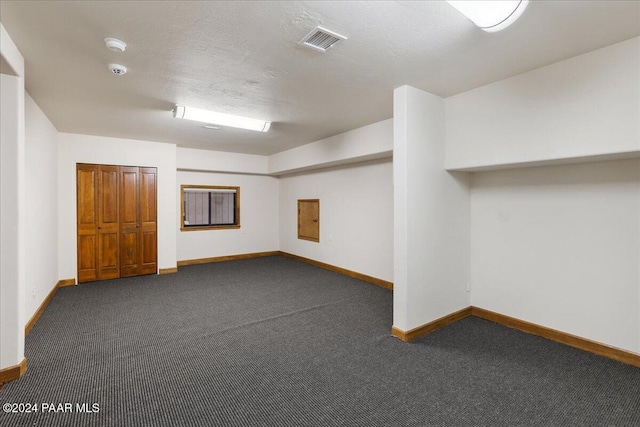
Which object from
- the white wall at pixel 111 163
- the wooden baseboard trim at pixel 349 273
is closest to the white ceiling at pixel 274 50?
the white wall at pixel 111 163

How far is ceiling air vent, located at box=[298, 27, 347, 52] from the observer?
212 cm

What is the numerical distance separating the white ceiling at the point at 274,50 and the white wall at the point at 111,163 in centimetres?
159

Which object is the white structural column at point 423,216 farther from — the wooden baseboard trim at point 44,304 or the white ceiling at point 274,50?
the wooden baseboard trim at point 44,304

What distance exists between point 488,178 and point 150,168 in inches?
220

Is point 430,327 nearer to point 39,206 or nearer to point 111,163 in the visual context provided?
point 39,206

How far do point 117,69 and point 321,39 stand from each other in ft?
5.91

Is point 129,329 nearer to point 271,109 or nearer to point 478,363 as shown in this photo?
point 271,109

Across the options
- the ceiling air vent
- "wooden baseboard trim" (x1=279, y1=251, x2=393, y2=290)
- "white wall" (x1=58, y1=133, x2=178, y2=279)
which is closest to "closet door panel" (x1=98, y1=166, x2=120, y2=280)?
"white wall" (x1=58, y1=133, x2=178, y2=279)

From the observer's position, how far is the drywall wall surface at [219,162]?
6.48m

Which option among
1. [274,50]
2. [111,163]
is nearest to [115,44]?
[274,50]

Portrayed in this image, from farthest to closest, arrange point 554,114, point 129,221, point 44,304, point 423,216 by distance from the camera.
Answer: point 129,221 → point 44,304 → point 423,216 → point 554,114

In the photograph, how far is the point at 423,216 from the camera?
3232 millimetres

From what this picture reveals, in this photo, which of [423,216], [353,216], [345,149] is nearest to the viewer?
[423,216]

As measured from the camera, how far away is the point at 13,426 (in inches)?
74.5
